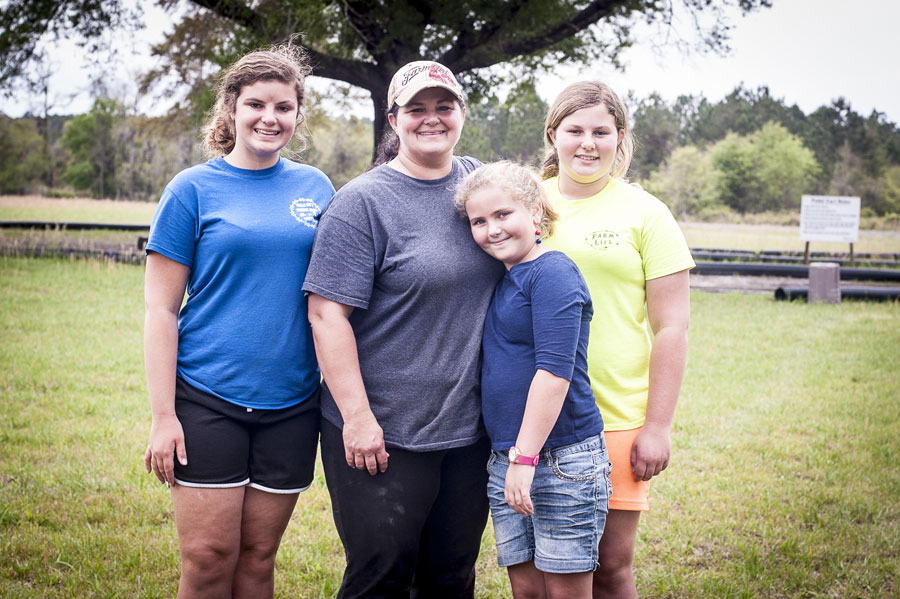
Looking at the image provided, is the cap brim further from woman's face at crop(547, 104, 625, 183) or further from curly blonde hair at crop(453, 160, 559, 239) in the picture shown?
woman's face at crop(547, 104, 625, 183)

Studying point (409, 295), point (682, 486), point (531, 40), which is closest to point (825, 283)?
point (531, 40)

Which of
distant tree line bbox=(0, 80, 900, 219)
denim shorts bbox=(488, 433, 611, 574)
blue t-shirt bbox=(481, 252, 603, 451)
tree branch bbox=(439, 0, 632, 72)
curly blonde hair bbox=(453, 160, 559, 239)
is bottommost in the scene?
denim shorts bbox=(488, 433, 611, 574)

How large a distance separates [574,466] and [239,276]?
1.24 m

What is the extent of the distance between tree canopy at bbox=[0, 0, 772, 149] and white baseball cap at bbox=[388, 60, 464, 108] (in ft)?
31.0

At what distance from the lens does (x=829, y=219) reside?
66.8 feet

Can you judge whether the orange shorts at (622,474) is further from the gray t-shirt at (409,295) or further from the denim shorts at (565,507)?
the gray t-shirt at (409,295)

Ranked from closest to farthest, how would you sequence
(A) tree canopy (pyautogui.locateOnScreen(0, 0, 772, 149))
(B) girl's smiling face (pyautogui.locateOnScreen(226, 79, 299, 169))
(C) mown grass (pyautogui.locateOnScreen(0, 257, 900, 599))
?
1. (B) girl's smiling face (pyautogui.locateOnScreen(226, 79, 299, 169))
2. (C) mown grass (pyautogui.locateOnScreen(0, 257, 900, 599))
3. (A) tree canopy (pyautogui.locateOnScreen(0, 0, 772, 149))

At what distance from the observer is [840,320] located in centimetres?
1170

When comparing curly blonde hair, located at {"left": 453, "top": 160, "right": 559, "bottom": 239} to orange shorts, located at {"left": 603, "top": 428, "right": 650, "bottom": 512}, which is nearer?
curly blonde hair, located at {"left": 453, "top": 160, "right": 559, "bottom": 239}

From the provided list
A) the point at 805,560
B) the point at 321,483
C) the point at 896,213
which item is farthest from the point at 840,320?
the point at 896,213

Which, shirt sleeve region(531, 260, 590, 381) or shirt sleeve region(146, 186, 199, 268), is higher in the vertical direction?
shirt sleeve region(146, 186, 199, 268)

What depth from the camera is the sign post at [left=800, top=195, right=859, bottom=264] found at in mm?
20250

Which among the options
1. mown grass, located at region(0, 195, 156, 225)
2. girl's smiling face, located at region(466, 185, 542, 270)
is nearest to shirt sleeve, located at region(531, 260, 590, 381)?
girl's smiling face, located at region(466, 185, 542, 270)

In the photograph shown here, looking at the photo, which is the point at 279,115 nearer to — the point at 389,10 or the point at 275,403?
the point at 275,403
